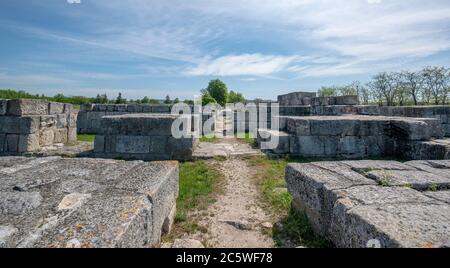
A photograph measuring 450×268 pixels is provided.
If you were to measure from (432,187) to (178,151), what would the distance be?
5.34m

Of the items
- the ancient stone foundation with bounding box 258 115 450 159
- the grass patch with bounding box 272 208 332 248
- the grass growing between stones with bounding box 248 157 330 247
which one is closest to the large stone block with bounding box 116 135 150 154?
the grass growing between stones with bounding box 248 157 330 247

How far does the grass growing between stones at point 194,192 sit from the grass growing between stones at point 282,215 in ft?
2.71

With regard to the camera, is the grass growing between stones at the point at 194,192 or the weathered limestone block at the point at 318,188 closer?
the weathered limestone block at the point at 318,188

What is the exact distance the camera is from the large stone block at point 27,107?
23.5 ft

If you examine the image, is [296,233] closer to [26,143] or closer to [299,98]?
[26,143]

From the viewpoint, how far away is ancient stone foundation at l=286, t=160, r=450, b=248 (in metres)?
1.63

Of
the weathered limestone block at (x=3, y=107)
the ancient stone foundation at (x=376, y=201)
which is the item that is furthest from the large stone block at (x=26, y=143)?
the ancient stone foundation at (x=376, y=201)

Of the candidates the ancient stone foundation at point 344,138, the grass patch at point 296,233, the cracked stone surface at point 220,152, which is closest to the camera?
the grass patch at point 296,233

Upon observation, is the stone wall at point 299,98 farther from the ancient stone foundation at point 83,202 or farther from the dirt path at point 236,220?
the ancient stone foundation at point 83,202

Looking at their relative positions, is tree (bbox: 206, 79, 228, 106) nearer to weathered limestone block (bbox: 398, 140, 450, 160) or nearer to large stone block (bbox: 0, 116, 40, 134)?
large stone block (bbox: 0, 116, 40, 134)

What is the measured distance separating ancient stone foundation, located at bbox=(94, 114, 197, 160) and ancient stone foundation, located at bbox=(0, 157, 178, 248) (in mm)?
3795

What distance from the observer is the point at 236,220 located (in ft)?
11.3
